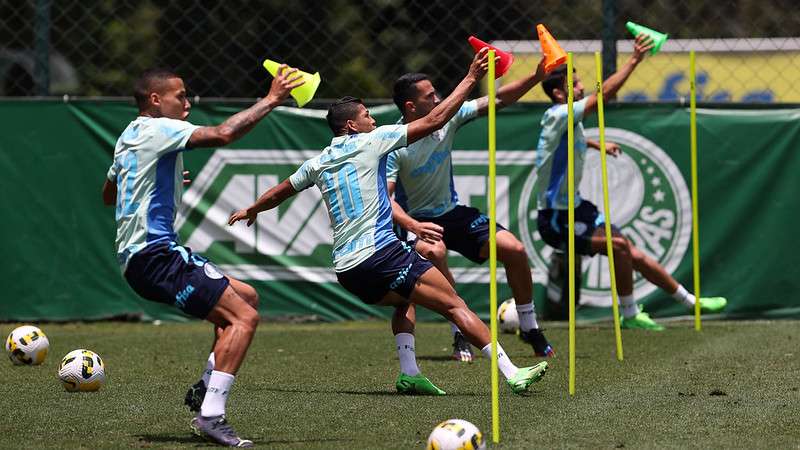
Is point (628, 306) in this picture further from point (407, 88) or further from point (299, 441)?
point (299, 441)

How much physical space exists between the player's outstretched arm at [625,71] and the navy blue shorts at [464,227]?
1504 millimetres

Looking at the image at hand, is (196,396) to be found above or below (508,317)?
above

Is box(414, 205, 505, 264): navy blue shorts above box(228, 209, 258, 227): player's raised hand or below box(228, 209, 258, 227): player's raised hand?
below

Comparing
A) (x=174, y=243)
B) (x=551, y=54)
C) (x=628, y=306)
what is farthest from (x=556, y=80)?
(x=174, y=243)

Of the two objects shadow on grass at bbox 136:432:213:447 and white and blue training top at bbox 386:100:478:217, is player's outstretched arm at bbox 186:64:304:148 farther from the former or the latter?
white and blue training top at bbox 386:100:478:217

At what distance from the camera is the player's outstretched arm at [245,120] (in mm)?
6258

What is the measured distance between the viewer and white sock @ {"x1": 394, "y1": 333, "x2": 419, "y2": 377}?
8.17 metres

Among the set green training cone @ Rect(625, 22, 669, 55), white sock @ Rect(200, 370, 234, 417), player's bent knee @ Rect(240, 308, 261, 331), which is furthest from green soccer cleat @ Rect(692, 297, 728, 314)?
white sock @ Rect(200, 370, 234, 417)

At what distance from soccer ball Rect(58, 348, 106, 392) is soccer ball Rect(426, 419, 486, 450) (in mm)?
3074

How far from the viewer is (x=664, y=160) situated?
489 inches

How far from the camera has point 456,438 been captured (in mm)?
5758

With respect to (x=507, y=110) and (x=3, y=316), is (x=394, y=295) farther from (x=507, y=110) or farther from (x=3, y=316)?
(x=3, y=316)

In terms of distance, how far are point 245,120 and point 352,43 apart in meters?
9.74

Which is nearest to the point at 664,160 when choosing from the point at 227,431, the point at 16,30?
the point at 227,431
